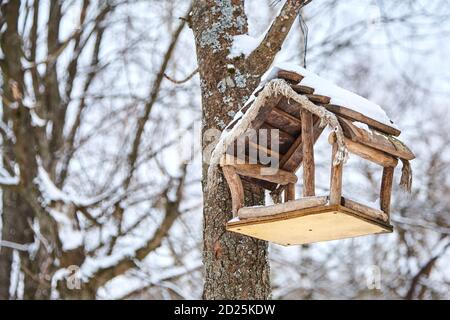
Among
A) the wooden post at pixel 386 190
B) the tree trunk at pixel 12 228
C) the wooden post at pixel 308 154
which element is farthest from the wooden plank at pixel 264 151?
the tree trunk at pixel 12 228

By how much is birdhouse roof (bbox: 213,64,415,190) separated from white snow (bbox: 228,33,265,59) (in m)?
0.43

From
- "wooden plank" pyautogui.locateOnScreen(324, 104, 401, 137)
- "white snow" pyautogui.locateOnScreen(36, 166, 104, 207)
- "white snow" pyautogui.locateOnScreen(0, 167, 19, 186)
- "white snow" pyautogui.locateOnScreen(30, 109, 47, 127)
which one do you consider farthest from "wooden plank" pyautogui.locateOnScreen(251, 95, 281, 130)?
"white snow" pyautogui.locateOnScreen(30, 109, 47, 127)

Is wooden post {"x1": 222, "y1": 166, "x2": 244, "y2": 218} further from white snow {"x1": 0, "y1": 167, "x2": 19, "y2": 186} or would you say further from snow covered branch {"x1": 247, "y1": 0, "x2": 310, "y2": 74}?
white snow {"x1": 0, "y1": 167, "x2": 19, "y2": 186}

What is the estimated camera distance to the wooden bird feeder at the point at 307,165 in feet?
8.68

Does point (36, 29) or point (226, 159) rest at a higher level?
point (36, 29)

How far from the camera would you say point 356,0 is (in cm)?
700

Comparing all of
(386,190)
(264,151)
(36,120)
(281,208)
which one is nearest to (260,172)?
(264,151)

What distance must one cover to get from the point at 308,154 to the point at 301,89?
255mm

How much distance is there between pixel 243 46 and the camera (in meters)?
3.30

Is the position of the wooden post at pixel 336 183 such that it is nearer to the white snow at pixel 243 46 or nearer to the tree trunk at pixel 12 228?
the white snow at pixel 243 46

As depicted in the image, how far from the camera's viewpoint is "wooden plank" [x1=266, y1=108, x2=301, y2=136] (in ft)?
9.74

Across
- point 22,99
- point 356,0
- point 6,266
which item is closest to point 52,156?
point 22,99

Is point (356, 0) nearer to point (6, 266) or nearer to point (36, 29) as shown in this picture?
point (36, 29)

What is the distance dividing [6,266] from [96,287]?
2.02 m
